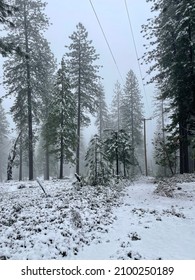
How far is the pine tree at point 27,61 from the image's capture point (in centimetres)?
2422

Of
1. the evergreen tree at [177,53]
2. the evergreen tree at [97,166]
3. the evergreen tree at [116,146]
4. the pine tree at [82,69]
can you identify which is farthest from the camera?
the evergreen tree at [116,146]

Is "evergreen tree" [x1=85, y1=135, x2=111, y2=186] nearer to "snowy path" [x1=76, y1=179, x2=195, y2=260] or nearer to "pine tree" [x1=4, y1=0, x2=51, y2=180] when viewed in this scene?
"snowy path" [x1=76, y1=179, x2=195, y2=260]

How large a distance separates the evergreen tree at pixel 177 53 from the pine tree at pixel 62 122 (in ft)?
27.0

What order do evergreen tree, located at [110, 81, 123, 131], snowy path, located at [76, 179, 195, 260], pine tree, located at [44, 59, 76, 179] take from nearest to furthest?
snowy path, located at [76, 179, 195, 260], pine tree, located at [44, 59, 76, 179], evergreen tree, located at [110, 81, 123, 131]

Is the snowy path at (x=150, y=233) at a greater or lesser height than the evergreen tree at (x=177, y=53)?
lesser

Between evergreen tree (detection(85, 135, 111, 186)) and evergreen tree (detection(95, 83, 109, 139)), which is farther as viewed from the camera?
evergreen tree (detection(95, 83, 109, 139))

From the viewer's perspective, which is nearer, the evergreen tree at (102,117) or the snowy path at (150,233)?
the snowy path at (150,233)

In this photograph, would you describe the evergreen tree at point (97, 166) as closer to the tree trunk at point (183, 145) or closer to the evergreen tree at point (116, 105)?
the tree trunk at point (183, 145)

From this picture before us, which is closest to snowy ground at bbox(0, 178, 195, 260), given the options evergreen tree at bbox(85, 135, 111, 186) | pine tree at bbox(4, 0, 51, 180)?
evergreen tree at bbox(85, 135, 111, 186)

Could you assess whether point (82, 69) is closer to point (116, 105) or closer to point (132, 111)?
point (132, 111)

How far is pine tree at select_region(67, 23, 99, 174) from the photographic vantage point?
100ft

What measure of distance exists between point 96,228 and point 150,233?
1.84m

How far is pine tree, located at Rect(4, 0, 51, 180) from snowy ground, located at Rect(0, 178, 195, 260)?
44.6 ft

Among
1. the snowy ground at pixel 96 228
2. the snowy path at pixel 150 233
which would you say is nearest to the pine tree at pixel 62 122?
the snowy ground at pixel 96 228
